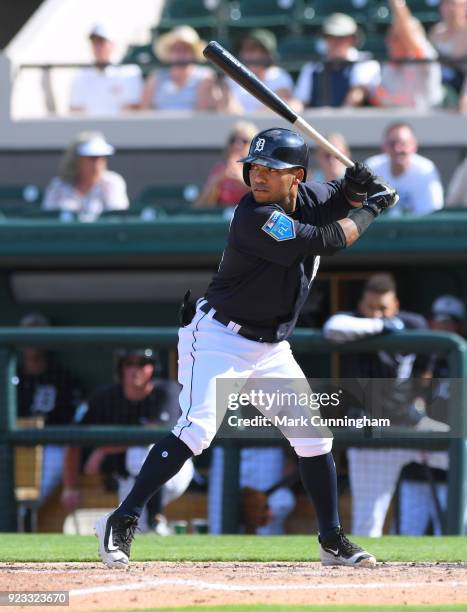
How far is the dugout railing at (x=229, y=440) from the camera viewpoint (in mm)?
6531

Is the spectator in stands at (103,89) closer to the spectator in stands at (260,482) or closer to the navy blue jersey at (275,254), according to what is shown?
the spectator in stands at (260,482)

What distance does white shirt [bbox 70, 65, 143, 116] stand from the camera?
9570 mm

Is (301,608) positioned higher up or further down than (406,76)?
further down

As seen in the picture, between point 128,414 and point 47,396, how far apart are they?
568mm

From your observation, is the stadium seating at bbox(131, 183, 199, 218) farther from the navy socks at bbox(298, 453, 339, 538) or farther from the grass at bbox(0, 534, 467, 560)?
the navy socks at bbox(298, 453, 339, 538)

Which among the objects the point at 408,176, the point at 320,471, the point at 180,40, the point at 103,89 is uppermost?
the point at 180,40

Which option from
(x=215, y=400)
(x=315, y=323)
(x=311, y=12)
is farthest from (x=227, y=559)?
(x=311, y=12)

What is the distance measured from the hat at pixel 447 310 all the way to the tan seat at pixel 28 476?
7.97 ft

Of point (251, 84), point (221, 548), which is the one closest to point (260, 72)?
point (251, 84)

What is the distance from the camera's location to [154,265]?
8.16 m

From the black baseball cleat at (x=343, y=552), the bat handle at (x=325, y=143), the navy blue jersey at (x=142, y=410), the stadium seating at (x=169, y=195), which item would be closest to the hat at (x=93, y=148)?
the stadium seating at (x=169, y=195)

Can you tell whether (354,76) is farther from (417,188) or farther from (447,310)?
(447,310)

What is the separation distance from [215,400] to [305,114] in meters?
5.11

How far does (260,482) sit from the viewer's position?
264 inches
